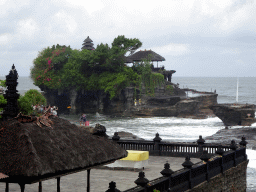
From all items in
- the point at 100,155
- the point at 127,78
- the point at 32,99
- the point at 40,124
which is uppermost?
the point at 127,78

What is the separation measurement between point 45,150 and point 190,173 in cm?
849

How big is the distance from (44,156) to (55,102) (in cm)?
8250

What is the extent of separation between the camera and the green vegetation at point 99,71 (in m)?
77.2

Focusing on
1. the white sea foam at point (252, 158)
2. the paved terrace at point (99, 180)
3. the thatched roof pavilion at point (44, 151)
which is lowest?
the white sea foam at point (252, 158)

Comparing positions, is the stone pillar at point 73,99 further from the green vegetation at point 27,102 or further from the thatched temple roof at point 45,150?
the green vegetation at point 27,102

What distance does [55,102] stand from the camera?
89.5 m

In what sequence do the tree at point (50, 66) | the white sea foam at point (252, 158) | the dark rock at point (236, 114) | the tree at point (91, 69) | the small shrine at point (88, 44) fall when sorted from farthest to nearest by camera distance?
1. the small shrine at point (88, 44)
2. the tree at point (50, 66)
3. the tree at point (91, 69)
4. the dark rock at point (236, 114)
5. the white sea foam at point (252, 158)

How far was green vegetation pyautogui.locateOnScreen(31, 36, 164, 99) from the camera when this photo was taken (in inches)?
3041

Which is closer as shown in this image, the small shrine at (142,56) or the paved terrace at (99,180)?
the paved terrace at (99,180)

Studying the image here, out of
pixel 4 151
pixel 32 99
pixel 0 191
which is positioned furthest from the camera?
pixel 0 191

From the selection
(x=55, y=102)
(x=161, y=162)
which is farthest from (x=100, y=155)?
(x=55, y=102)

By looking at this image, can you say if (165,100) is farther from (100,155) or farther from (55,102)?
(100,155)

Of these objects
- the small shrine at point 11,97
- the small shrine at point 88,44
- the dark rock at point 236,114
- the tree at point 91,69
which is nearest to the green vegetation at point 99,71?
the tree at point 91,69

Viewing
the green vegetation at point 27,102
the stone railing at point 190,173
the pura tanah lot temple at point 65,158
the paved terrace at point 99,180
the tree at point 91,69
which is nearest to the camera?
the pura tanah lot temple at point 65,158
